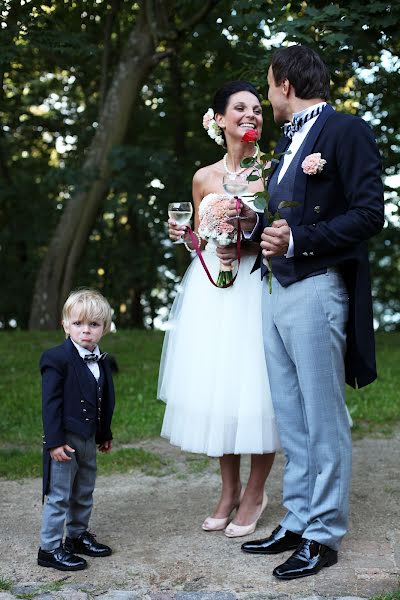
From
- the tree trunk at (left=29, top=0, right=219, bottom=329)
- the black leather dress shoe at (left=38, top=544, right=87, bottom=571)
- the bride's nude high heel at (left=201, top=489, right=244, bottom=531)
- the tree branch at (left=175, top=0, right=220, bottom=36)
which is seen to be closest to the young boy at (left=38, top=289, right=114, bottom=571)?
the black leather dress shoe at (left=38, top=544, right=87, bottom=571)

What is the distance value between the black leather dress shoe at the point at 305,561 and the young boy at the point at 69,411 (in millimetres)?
926

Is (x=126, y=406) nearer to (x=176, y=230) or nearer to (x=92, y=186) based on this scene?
(x=176, y=230)

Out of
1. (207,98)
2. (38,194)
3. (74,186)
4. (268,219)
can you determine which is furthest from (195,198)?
(38,194)

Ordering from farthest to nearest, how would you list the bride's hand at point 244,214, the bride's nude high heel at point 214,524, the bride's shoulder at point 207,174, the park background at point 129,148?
the park background at point 129,148
the bride's shoulder at point 207,174
the bride's nude high heel at point 214,524
the bride's hand at point 244,214

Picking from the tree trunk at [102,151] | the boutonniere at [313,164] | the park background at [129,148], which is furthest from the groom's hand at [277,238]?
the tree trunk at [102,151]

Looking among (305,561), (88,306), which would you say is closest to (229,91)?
(88,306)

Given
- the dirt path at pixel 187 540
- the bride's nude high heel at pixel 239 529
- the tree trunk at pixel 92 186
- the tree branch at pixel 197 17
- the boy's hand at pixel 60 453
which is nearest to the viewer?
the dirt path at pixel 187 540

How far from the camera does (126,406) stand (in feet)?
25.3

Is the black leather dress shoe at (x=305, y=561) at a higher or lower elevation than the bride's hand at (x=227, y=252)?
lower

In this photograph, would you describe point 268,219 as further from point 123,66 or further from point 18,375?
point 123,66

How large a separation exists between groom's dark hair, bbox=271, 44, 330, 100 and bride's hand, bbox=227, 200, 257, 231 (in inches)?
24.2

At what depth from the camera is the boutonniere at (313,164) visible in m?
3.59

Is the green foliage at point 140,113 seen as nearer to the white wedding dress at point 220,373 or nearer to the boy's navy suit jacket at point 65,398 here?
the white wedding dress at point 220,373

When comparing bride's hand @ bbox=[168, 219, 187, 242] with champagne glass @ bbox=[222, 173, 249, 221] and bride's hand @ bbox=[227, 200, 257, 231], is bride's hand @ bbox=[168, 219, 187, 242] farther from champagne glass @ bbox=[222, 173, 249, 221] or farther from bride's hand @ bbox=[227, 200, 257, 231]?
champagne glass @ bbox=[222, 173, 249, 221]
